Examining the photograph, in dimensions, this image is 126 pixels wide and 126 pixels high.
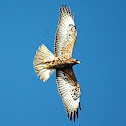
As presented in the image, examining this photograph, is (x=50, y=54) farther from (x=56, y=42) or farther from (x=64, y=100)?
(x=64, y=100)

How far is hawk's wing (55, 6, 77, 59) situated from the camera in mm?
7341

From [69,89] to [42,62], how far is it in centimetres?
77

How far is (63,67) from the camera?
24.0 feet

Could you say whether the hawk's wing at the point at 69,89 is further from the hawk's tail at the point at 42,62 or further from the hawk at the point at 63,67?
the hawk's tail at the point at 42,62

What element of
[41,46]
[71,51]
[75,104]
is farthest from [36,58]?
[75,104]

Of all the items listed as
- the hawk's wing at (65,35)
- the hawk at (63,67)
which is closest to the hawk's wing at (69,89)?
the hawk at (63,67)

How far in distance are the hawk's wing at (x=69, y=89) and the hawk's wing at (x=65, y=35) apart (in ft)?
1.21

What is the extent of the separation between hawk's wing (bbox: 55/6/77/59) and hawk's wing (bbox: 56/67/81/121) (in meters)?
0.37

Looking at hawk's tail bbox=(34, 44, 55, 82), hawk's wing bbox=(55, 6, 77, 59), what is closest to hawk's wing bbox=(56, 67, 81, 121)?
hawk's tail bbox=(34, 44, 55, 82)

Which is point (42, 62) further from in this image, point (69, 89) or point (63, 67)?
point (69, 89)

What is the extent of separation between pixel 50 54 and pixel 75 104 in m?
1.13

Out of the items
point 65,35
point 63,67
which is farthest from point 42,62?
point 65,35

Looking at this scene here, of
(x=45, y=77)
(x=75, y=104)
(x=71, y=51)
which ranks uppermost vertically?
(x=71, y=51)

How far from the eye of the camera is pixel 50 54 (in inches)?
288
